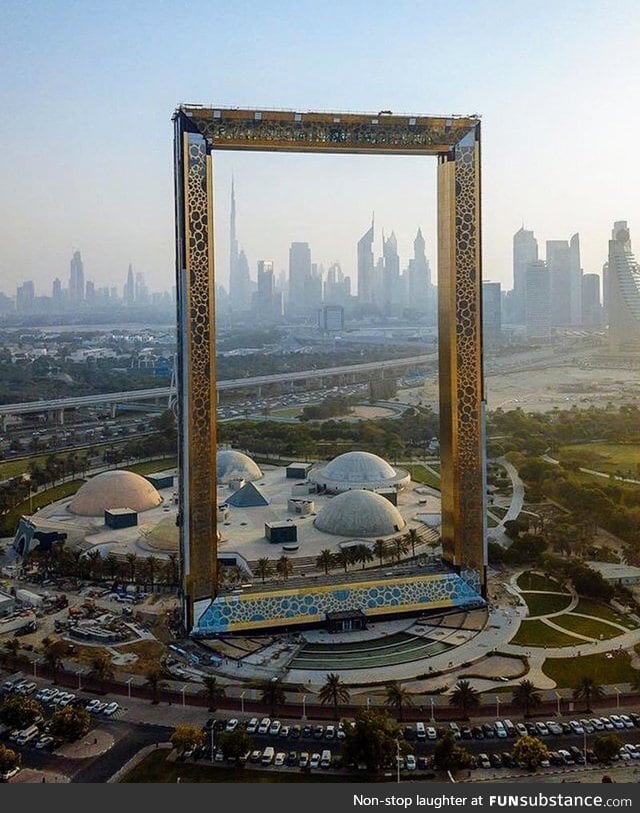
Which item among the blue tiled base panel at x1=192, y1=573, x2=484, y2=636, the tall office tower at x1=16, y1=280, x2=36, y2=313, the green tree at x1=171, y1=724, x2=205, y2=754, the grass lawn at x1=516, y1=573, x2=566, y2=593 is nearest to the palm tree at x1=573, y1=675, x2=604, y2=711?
the blue tiled base panel at x1=192, y1=573, x2=484, y2=636

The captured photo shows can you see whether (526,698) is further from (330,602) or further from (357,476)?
(357,476)

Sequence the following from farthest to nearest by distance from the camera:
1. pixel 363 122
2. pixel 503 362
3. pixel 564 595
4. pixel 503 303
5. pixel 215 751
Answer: pixel 503 303
pixel 503 362
pixel 564 595
pixel 363 122
pixel 215 751

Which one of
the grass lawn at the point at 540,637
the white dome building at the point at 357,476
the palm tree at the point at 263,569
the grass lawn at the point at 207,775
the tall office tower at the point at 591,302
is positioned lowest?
the grass lawn at the point at 207,775

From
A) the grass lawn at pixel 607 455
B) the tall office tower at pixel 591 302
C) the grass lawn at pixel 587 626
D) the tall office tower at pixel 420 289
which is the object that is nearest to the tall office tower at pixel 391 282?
the tall office tower at pixel 420 289

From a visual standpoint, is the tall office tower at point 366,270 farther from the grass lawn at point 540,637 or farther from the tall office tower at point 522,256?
the grass lawn at point 540,637

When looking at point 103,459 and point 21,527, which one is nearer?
point 21,527

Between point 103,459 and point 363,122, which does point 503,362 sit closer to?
point 103,459

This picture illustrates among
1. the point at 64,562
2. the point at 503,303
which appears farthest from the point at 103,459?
the point at 503,303
